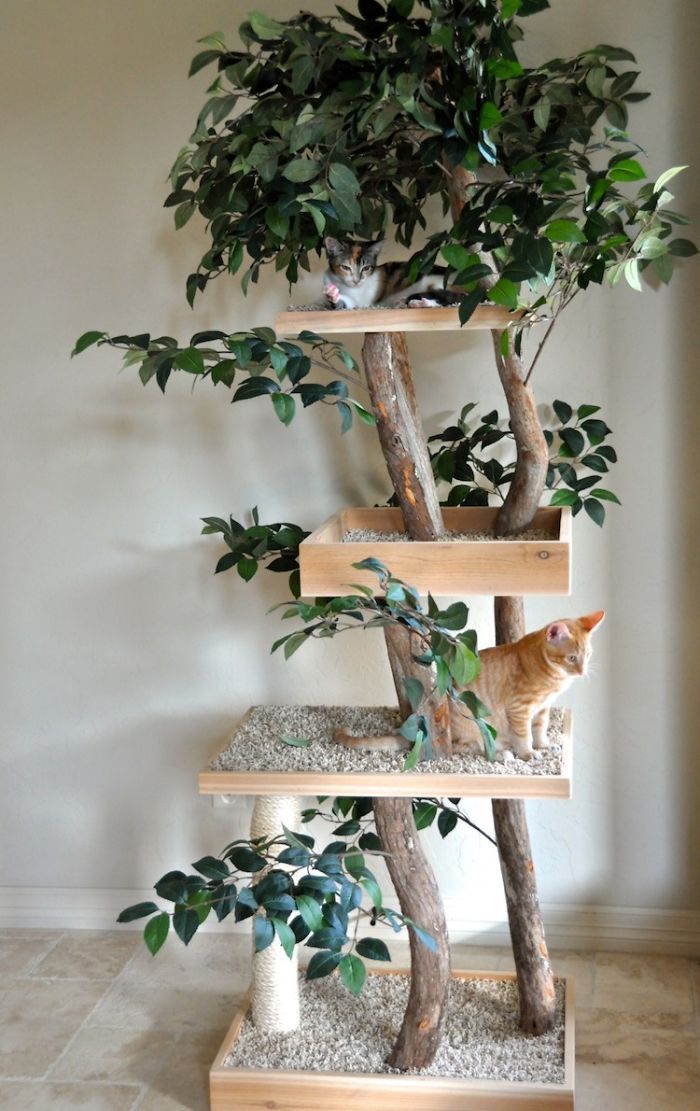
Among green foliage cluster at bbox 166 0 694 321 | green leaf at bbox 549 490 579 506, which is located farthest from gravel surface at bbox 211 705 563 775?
green foliage cluster at bbox 166 0 694 321

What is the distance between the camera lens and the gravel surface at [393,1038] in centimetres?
231

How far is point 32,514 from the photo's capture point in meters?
2.94

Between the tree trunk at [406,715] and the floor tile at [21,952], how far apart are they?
39.1 inches

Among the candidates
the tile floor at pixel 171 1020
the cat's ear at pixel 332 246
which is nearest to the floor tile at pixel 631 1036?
the tile floor at pixel 171 1020

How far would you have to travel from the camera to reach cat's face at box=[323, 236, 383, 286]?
6.68 ft

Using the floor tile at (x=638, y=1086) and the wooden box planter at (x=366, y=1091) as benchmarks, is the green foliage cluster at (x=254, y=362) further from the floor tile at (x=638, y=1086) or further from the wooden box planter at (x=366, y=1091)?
the floor tile at (x=638, y=1086)

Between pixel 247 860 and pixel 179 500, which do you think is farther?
pixel 179 500

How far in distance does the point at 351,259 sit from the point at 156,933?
44.4 inches

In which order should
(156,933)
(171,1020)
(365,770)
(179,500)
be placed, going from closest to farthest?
(156,933), (365,770), (171,1020), (179,500)

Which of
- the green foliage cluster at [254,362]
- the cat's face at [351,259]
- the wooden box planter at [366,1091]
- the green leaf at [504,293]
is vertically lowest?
the wooden box planter at [366,1091]

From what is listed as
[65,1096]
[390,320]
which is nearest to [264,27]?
[390,320]

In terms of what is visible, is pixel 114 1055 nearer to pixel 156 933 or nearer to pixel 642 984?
pixel 156 933

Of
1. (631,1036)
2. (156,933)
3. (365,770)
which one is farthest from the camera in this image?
(631,1036)

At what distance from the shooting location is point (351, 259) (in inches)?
80.1
